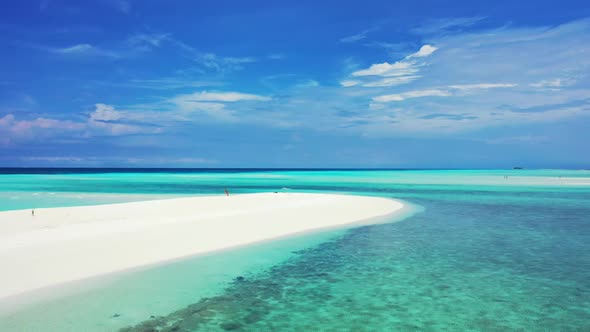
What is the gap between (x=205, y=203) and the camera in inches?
1029

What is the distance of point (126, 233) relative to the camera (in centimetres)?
1395

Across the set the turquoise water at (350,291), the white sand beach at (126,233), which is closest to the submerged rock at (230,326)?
the turquoise water at (350,291)

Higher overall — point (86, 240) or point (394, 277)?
point (86, 240)

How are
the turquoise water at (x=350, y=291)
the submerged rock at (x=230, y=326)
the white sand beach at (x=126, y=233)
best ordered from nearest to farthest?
the submerged rock at (x=230, y=326), the turquoise water at (x=350, y=291), the white sand beach at (x=126, y=233)

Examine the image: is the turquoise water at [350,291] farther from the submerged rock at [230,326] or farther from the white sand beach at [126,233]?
the white sand beach at [126,233]

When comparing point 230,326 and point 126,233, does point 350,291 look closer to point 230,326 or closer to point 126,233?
point 230,326

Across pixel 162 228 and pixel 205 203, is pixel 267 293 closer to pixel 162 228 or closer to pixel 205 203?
pixel 162 228

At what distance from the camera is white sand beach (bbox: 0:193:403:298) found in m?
10.2

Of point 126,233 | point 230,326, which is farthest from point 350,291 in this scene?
point 126,233

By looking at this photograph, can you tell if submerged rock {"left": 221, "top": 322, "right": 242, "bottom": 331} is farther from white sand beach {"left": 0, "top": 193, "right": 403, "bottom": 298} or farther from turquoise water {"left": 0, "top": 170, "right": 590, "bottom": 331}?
→ white sand beach {"left": 0, "top": 193, "right": 403, "bottom": 298}

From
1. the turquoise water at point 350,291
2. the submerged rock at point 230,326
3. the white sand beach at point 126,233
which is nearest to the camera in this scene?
the submerged rock at point 230,326

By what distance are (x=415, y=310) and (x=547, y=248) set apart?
8599 mm

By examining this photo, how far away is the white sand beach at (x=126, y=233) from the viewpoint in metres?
10.2

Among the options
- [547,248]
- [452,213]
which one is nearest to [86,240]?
[547,248]
